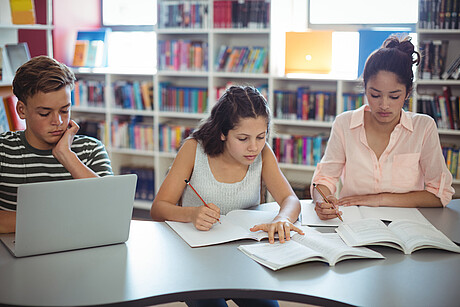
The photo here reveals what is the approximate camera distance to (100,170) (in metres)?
1.95

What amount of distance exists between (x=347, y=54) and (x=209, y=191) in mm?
2441

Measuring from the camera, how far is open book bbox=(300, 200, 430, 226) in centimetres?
178

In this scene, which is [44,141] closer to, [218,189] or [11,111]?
[218,189]

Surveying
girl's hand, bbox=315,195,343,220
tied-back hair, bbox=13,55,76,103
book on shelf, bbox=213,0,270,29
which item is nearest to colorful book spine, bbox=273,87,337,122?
book on shelf, bbox=213,0,270,29

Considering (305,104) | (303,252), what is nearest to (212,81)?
(305,104)

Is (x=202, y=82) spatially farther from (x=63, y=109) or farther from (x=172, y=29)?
(x=63, y=109)

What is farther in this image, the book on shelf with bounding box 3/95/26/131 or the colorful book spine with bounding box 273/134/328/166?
the colorful book spine with bounding box 273/134/328/166

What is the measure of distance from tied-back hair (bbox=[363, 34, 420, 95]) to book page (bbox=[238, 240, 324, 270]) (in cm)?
86

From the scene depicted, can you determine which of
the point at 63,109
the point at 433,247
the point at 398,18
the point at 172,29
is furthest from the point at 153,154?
the point at 433,247

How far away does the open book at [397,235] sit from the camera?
1.54 metres

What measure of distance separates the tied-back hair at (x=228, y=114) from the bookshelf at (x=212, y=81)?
Answer: 172 centimetres

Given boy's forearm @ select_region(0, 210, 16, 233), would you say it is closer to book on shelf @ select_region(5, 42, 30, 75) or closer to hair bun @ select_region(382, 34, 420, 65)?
hair bun @ select_region(382, 34, 420, 65)

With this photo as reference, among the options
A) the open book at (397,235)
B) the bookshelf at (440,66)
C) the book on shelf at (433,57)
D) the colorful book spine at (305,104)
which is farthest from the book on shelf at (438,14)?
the open book at (397,235)

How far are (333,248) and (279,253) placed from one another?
0.51ft
